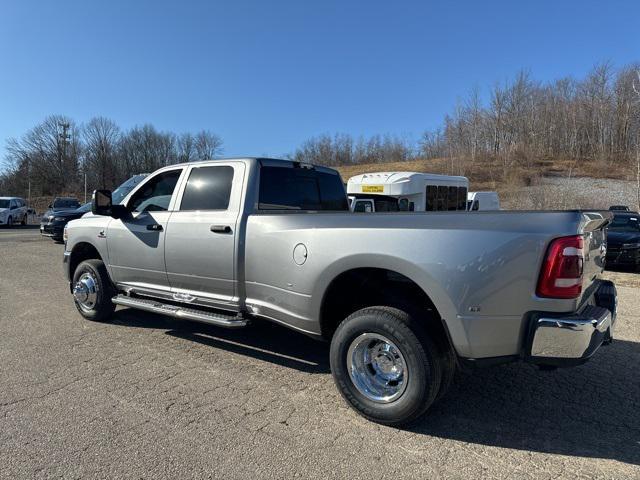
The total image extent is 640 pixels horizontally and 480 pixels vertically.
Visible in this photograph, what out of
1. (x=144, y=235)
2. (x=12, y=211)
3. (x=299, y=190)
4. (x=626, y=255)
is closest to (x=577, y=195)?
(x=626, y=255)

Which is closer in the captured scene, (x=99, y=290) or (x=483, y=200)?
(x=99, y=290)

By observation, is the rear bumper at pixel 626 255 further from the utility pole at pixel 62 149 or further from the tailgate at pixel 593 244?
the utility pole at pixel 62 149

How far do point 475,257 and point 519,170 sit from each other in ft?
181

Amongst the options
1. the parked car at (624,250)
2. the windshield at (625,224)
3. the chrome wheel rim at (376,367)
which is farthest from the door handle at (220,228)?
the windshield at (625,224)

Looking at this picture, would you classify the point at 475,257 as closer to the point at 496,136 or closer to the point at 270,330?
the point at 270,330

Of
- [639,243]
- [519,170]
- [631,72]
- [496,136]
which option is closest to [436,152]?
[496,136]

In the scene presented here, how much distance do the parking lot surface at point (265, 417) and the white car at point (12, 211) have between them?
2639 centimetres

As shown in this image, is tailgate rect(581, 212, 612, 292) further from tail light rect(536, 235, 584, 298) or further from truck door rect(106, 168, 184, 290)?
truck door rect(106, 168, 184, 290)

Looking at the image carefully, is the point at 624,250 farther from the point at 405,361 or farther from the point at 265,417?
the point at 265,417

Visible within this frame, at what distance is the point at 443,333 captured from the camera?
3.35 m

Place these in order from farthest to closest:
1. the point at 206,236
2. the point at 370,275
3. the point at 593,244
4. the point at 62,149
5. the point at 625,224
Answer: the point at 62,149, the point at 625,224, the point at 206,236, the point at 370,275, the point at 593,244

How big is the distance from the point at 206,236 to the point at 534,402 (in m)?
3.27

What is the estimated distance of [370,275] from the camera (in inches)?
144

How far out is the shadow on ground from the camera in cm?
321
